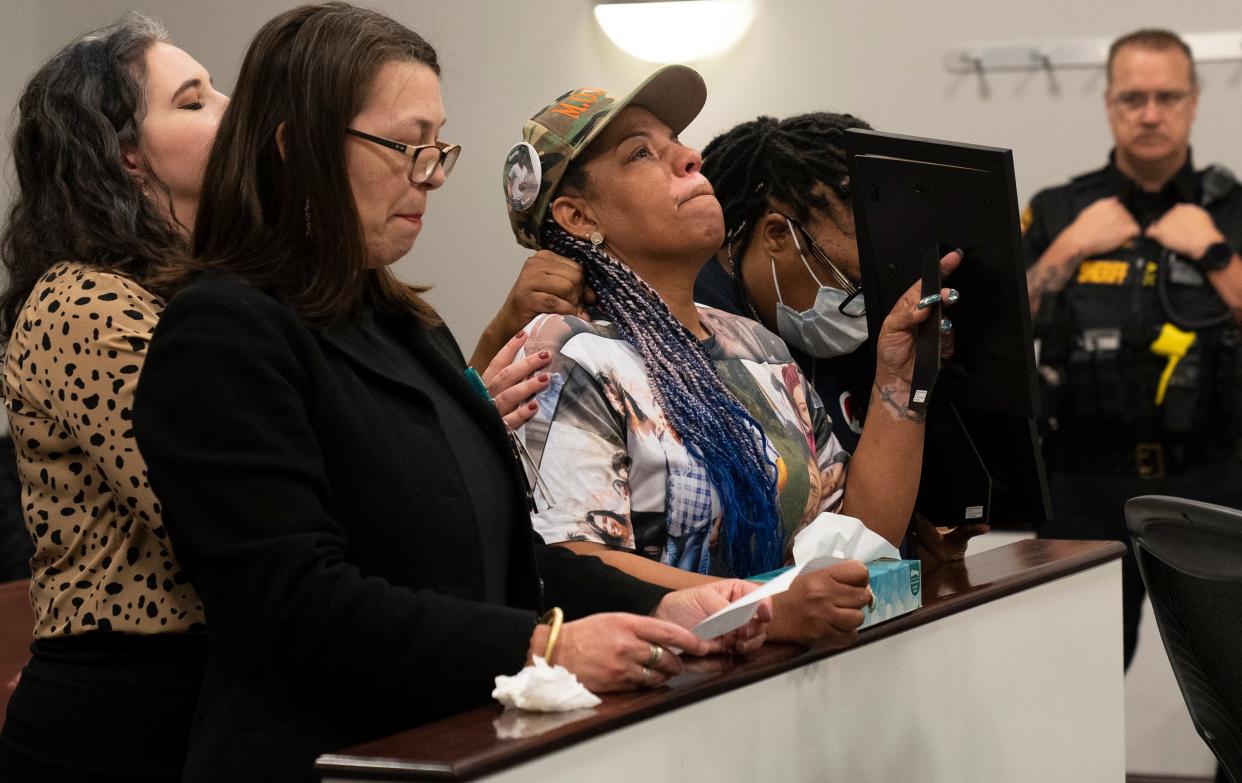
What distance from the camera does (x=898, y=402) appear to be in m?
2.18

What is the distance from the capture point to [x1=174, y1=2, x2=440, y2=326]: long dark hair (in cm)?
145

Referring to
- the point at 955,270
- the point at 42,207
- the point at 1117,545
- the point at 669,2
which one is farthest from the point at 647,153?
the point at 669,2

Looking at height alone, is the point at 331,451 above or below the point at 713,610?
above

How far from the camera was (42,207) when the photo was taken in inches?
70.8

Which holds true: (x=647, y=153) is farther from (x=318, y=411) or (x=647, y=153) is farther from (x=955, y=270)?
(x=318, y=411)

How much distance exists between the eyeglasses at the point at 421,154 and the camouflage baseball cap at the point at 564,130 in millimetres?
581

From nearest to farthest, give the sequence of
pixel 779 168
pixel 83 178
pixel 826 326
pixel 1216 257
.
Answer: pixel 83 178 → pixel 826 326 → pixel 779 168 → pixel 1216 257

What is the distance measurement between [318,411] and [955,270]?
101 cm

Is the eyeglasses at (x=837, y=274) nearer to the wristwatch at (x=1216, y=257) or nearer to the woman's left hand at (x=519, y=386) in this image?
the woman's left hand at (x=519, y=386)

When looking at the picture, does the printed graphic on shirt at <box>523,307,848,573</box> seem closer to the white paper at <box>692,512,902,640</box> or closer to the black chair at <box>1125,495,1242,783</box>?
the white paper at <box>692,512,902,640</box>

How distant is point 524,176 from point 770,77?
96.2 inches

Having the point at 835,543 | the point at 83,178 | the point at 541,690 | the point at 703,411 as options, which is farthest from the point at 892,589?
the point at 83,178

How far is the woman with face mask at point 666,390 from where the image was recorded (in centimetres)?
189

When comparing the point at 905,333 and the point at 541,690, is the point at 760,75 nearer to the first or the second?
the point at 905,333
